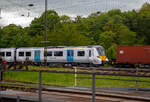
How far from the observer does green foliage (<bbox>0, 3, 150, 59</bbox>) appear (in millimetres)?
45250

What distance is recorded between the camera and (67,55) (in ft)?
126

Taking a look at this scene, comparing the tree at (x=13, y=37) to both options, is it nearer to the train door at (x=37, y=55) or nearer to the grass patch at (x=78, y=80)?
the train door at (x=37, y=55)

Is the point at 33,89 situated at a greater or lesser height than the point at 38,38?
lesser

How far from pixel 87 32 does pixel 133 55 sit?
24.6 meters

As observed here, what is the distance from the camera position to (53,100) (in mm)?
7293

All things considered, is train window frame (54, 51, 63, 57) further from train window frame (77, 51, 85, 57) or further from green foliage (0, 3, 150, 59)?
green foliage (0, 3, 150, 59)

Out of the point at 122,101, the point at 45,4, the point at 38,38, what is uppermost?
the point at 45,4

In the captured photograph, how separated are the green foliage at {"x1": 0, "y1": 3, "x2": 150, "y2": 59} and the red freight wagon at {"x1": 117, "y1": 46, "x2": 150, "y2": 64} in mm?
9304

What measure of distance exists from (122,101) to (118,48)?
31.1m

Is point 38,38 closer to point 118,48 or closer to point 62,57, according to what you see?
point 62,57

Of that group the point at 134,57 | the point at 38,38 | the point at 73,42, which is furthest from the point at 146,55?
the point at 38,38

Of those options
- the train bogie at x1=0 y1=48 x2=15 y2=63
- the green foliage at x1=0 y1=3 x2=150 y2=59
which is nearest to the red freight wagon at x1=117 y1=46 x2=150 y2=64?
the green foliage at x1=0 y1=3 x2=150 y2=59

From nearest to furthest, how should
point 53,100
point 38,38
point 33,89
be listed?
point 53,100
point 33,89
point 38,38

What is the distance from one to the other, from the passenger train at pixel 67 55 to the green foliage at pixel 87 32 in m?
4.43
